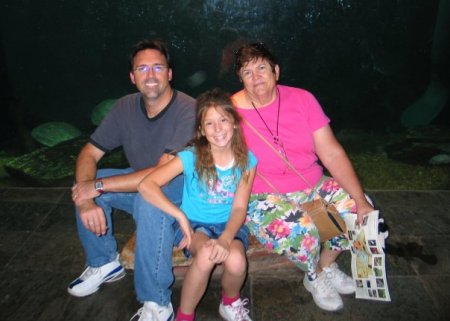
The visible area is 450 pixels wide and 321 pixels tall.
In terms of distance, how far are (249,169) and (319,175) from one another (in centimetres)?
62

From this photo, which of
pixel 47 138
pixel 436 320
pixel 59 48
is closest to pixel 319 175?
pixel 436 320

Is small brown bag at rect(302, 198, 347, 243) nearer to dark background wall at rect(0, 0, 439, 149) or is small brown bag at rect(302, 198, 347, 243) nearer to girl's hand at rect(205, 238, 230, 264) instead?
girl's hand at rect(205, 238, 230, 264)

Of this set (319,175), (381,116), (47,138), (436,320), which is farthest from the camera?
(381,116)

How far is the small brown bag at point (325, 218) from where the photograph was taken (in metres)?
2.16

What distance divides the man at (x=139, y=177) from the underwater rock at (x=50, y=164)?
3051 millimetres

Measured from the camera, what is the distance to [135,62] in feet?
7.73

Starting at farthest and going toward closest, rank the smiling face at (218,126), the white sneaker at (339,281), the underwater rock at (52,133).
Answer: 1. the underwater rock at (52,133)
2. the white sneaker at (339,281)
3. the smiling face at (218,126)

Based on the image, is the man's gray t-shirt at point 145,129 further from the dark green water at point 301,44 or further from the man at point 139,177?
the dark green water at point 301,44

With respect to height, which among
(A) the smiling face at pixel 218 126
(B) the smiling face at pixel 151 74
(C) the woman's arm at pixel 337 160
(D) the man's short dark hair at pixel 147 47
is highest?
(D) the man's short dark hair at pixel 147 47

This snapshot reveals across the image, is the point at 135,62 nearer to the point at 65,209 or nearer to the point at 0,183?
the point at 65,209

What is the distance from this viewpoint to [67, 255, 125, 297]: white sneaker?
2527 mm

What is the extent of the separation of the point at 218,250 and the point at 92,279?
1.25 metres

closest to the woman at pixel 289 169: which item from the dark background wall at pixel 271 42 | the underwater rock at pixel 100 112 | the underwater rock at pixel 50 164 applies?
the underwater rock at pixel 50 164

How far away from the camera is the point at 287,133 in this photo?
7.45ft
